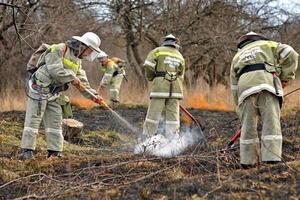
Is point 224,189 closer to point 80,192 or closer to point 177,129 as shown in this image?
point 80,192

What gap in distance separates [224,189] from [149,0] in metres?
13.6

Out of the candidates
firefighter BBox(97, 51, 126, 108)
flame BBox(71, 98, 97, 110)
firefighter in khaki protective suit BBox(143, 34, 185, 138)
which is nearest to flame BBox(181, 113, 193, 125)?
firefighter BBox(97, 51, 126, 108)

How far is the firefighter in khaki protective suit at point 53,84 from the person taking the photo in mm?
6707

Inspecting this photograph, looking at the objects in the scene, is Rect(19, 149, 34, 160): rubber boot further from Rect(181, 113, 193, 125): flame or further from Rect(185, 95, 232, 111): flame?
Rect(185, 95, 232, 111): flame

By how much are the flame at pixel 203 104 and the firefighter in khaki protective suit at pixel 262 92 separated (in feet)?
28.4

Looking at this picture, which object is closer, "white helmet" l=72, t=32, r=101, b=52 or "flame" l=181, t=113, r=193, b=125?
"white helmet" l=72, t=32, r=101, b=52

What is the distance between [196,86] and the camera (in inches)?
639

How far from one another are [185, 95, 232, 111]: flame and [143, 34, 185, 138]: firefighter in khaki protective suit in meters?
5.88

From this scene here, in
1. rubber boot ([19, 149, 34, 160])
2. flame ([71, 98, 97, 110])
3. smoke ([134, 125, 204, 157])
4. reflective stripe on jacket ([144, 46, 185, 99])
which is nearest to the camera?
rubber boot ([19, 149, 34, 160])

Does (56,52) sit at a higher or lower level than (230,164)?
higher

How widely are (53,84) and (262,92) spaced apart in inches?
103

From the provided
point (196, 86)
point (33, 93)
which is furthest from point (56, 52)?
point (196, 86)

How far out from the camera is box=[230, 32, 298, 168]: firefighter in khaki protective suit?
559 cm

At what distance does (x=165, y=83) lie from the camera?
8.65m
